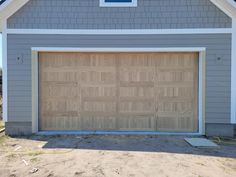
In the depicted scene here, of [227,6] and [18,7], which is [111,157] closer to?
[18,7]

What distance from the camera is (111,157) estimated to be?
16.6 feet

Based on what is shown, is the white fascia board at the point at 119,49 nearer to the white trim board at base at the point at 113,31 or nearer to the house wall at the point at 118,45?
the house wall at the point at 118,45

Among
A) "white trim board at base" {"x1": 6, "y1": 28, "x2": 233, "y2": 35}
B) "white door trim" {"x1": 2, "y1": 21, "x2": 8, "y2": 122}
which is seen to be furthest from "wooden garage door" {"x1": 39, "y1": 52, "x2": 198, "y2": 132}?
"white door trim" {"x1": 2, "y1": 21, "x2": 8, "y2": 122}

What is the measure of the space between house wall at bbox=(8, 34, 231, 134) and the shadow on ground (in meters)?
1.12

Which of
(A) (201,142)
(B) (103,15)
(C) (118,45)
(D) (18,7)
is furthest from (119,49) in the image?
(A) (201,142)

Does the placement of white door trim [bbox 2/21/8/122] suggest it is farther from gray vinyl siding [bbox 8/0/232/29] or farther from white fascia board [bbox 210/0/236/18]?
white fascia board [bbox 210/0/236/18]

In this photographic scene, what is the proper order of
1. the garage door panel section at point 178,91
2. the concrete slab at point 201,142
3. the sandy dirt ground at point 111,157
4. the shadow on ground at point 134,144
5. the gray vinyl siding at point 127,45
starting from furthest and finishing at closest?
1. the garage door panel section at point 178,91
2. the gray vinyl siding at point 127,45
3. the concrete slab at point 201,142
4. the shadow on ground at point 134,144
5. the sandy dirt ground at point 111,157

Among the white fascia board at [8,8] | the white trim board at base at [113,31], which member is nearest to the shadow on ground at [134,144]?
the white trim board at base at [113,31]

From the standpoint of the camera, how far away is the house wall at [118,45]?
702cm

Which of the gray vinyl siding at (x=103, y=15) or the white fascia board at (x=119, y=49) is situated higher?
the gray vinyl siding at (x=103, y=15)

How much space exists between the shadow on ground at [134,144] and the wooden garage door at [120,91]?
0.72 m

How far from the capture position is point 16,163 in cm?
477

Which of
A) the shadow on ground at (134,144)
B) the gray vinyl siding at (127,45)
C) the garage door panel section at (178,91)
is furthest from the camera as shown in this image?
the garage door panel section at (178,91)

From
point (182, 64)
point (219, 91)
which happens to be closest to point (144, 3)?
point (182, 64)
